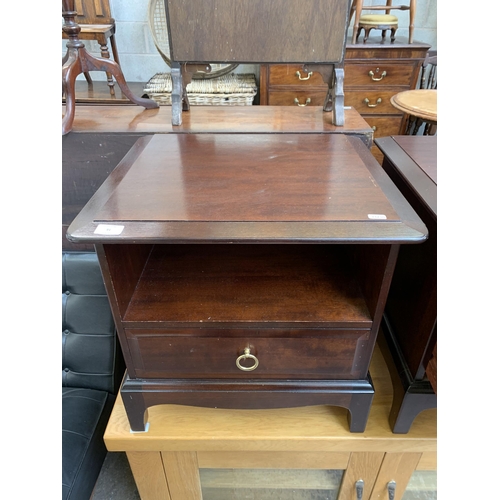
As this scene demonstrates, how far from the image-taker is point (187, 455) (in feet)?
2.76

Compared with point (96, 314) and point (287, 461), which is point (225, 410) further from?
point (96, 314)

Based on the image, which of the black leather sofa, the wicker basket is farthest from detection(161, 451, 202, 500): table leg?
the wicker basket

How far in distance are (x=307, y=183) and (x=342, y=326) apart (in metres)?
0.25

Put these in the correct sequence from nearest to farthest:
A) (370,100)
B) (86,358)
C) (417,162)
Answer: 1. (417,162)
2. (86,358)
3. (370,100)

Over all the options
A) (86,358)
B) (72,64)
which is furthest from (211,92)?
(86,358)

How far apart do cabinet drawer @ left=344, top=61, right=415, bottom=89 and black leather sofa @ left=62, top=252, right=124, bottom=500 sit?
1.71 meters

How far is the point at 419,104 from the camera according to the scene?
68.3 inches

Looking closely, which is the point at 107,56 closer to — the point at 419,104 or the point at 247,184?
the point at 419,104

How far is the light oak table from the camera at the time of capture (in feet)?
2.58

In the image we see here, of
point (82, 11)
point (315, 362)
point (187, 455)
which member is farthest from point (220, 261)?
point (82, 11)

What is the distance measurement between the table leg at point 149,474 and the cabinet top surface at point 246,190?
0.55 meters

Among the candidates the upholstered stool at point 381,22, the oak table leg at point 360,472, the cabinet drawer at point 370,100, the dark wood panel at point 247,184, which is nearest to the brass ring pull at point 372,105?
the cabinet drawer at point 370,100

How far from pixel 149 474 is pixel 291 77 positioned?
1.87 meters

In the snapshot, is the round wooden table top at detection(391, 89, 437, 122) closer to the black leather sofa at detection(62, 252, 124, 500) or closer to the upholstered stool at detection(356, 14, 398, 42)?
the upholstered stool at detection(356, 14, 398, 42)
